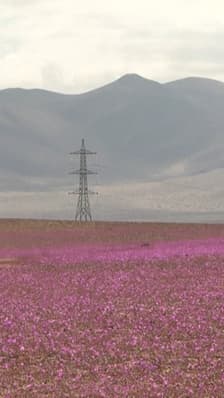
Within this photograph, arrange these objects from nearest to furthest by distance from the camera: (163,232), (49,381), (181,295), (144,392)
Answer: (144,392) < (49,381) < (181,295) < (163,232)

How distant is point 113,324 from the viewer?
27.2m

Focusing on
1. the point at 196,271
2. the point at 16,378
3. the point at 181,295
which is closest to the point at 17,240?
the point at 196,271

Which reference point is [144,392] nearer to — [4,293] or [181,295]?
[181,295]

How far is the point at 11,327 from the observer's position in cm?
2691

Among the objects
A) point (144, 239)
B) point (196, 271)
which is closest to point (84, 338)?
point (196, 271)

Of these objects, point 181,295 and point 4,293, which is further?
point 4,293

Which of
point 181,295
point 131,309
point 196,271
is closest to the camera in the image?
point 131,309

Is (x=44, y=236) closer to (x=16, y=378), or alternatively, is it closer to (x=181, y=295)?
(x=181, y=295)

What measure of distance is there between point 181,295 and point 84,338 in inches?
336

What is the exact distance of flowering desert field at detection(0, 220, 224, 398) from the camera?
20078mm

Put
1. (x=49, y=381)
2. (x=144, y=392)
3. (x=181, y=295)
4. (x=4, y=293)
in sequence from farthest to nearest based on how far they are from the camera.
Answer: (x=4, y=293)
(x=181, y=295)
(x=49, y=381)
(x=144, y=392)

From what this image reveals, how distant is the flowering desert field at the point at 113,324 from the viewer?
65.9 ft

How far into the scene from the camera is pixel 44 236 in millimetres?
72750

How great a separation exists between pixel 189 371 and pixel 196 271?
69.3ft
